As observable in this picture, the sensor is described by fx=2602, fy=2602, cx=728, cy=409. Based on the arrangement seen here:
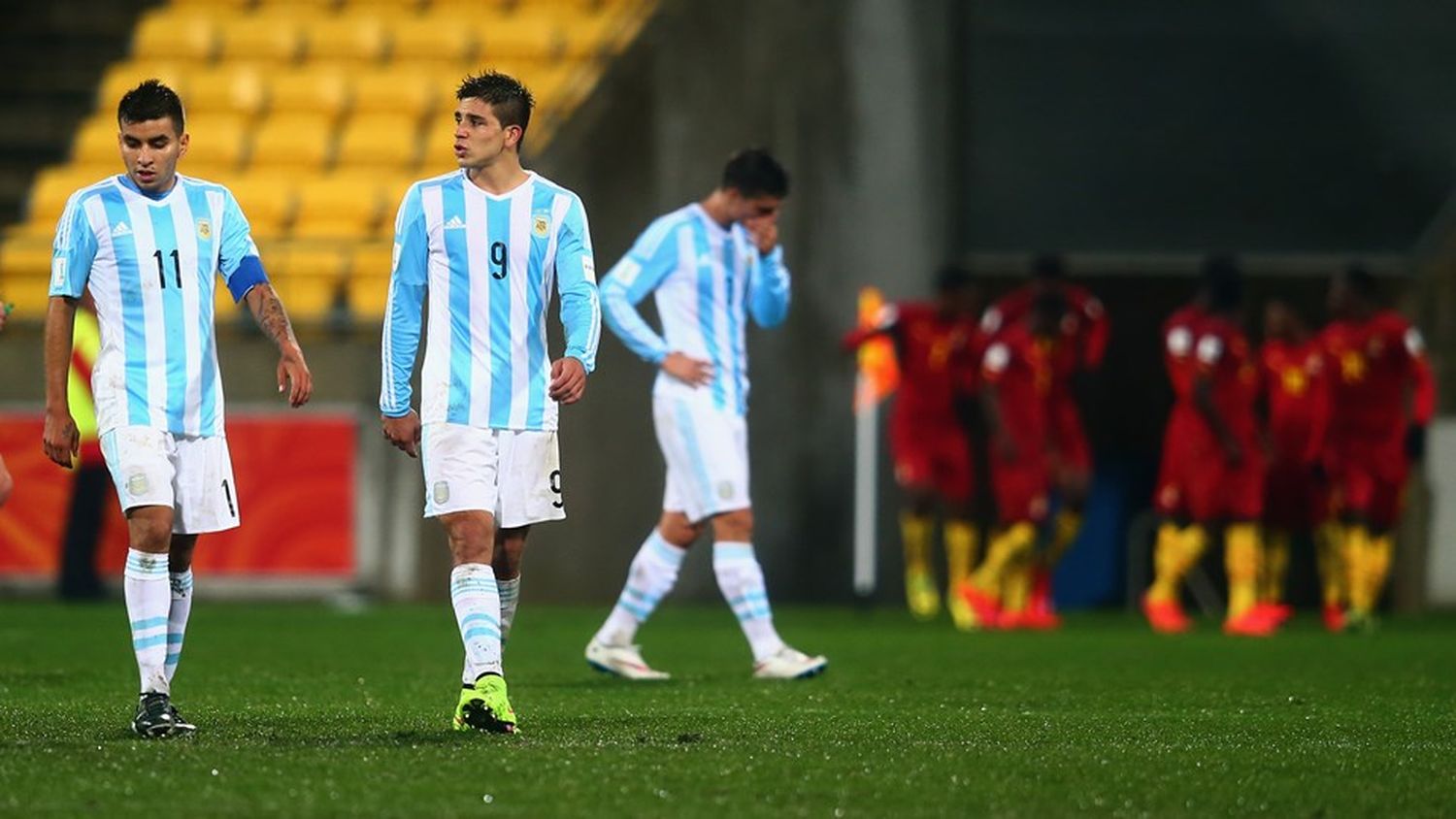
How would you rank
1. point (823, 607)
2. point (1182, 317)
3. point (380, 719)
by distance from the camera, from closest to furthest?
point (380, 719)
point (1182, 317)
point (823, 607)

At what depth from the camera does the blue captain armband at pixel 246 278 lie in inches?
304

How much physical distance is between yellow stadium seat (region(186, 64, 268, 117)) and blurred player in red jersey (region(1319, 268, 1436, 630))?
9.33 metres

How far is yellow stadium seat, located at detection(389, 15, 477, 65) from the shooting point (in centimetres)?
2142

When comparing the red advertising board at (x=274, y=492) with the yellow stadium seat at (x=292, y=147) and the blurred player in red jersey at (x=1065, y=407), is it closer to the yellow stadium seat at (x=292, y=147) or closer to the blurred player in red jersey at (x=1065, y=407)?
the yellow stadium seat at (x=292, y=147)

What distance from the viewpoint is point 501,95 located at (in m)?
7.44

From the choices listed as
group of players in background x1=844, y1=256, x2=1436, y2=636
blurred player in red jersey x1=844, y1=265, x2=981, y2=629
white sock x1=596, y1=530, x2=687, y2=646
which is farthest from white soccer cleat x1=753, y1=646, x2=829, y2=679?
blurred player in red jersey x1=844, y1=265, x2=981, y2=629

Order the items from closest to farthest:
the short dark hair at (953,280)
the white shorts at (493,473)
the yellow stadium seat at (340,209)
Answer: the white shorts at (493,473) → the short dark hair at (953,280) → the yellow stadium seat at (340,209)

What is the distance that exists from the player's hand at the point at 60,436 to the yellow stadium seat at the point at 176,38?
15.2 metres

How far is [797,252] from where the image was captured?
58.7 feet

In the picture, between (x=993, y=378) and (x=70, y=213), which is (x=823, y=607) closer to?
(x=993, y=378)

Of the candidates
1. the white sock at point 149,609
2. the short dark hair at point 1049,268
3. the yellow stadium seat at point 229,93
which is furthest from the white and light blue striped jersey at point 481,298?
the yellow stadium seat at point 229,93

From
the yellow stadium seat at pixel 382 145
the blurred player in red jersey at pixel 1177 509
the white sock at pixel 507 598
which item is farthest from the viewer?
the yellow stadium seat at pixel 382 145

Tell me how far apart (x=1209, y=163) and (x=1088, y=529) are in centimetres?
281

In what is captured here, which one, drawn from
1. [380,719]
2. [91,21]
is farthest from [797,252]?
[380,719]
